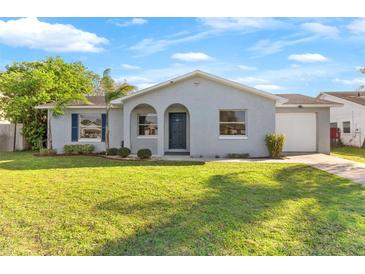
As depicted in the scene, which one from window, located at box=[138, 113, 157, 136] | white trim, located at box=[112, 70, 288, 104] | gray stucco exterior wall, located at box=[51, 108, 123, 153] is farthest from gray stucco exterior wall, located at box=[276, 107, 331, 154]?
gray stucco exterior wall, located at box=[51, 108, 123, 153]

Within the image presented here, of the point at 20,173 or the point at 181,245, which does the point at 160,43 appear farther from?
the point at 181,245

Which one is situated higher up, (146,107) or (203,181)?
(146,107)

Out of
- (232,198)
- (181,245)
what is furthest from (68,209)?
(232,198)

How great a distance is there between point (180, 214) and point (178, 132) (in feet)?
38.2

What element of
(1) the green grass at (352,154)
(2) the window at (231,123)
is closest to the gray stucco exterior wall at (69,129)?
(2) the window at (231,123)

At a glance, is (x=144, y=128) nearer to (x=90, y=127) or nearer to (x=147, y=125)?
(x=147, y=125)

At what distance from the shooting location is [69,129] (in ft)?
58.5

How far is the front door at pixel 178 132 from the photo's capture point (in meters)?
17.2

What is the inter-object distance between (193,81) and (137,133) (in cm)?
499

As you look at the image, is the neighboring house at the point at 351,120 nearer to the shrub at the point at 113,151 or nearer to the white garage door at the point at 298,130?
the white garage door at the point at 298,130

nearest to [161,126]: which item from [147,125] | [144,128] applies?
[147,125]

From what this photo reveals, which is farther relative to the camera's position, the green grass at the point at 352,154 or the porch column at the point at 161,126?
the porch column at the point at 161,126

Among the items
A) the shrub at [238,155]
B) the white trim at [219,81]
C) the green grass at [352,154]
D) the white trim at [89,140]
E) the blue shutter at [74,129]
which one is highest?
the white trim at [219,81]
